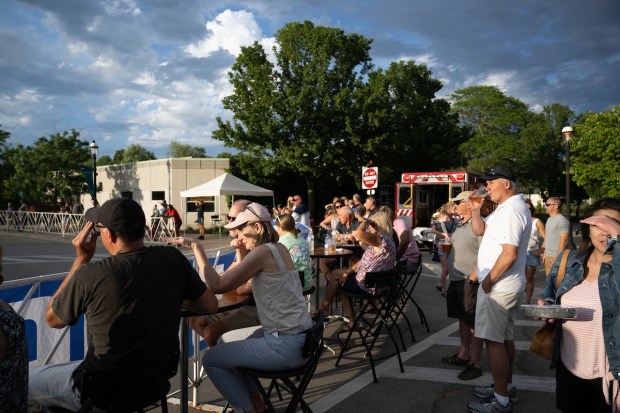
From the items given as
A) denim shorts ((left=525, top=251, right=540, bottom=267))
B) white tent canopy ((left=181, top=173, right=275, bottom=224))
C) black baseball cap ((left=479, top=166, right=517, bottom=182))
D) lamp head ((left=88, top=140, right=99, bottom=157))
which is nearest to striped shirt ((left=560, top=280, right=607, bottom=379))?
black baseball cap ((left=479, top=166, right=517, bottom=182))

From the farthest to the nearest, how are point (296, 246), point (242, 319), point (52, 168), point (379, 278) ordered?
point (52, 168) < point (296, 246) < point (379, 278) < point (242, 319)

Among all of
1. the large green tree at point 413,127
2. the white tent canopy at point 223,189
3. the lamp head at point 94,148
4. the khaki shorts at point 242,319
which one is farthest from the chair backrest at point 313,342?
the large green tree at point 413,127

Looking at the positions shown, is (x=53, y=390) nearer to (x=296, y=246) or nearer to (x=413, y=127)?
(x=296, y=246)

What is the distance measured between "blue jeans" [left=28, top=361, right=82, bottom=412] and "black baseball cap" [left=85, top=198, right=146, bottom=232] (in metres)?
0.83

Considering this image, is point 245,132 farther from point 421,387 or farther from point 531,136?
point 531,136

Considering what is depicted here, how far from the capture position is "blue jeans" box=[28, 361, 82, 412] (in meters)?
2.51

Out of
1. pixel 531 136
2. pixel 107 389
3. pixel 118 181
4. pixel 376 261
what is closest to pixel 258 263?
pixel 107 389

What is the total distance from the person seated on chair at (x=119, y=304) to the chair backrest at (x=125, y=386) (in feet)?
0.12

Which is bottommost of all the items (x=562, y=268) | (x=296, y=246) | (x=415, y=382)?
(x=415, y=382)

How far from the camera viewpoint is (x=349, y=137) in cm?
2623

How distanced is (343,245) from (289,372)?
4.66m

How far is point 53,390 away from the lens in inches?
100

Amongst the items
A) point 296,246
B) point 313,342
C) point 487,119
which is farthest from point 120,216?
point 487,119

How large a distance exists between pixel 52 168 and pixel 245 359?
3266 cm
